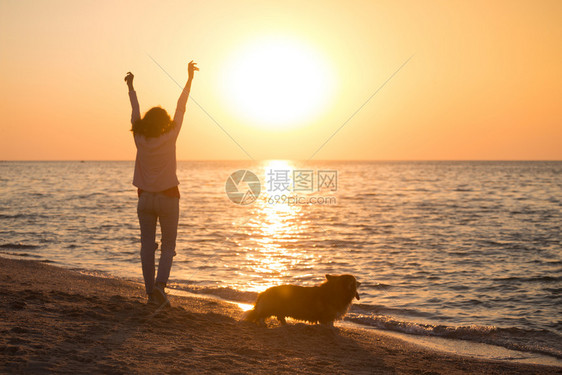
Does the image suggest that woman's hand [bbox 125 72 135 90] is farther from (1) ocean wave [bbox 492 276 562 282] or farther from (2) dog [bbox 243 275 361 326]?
(1) ocean wave [bbox 492 276 562 282]

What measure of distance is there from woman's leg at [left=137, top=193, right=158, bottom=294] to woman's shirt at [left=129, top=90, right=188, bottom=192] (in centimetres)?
13

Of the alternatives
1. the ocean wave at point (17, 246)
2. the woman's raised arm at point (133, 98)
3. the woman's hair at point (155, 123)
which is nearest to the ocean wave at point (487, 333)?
the woman's hair at point (155, 123)

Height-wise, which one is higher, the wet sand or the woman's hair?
the woman's hair

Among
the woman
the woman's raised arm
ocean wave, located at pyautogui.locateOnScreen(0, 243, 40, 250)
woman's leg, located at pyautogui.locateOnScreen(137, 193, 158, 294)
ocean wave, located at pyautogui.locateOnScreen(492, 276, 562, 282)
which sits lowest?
ocean wave, located at pyautogui.locateOnScreen(492, 276, 562, 282)

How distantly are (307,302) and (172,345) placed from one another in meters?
2.13

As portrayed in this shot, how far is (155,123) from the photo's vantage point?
5785mm

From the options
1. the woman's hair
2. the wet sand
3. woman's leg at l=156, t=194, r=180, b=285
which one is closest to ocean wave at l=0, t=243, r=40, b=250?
the wet sand

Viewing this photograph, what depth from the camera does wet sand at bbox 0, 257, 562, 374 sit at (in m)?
4.25

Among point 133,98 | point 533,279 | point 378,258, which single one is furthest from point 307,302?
point 378,258

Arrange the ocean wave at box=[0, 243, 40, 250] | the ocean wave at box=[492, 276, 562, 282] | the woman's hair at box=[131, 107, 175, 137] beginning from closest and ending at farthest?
the woman's hair at box=[131, 107, 175, 137], the ocean wave at box=[492, 276, 562, 282], the ocean wave at box=[0, 243, 40, 250]

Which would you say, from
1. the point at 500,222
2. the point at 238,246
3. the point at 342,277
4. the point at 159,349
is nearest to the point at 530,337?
the point at 342,277

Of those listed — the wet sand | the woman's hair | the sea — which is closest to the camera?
the wet sand

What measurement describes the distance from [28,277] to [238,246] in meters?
7.80

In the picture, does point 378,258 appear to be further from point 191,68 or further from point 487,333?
point 191,68
